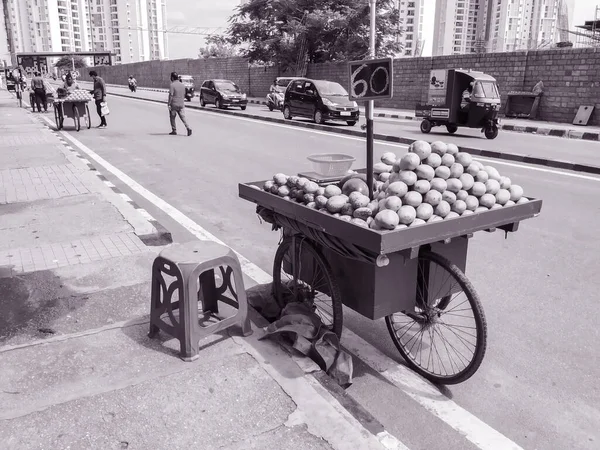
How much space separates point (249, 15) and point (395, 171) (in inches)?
1444

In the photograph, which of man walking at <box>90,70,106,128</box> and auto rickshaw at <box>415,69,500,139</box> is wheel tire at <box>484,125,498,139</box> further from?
man walking at <box>90,70,106,128</box>

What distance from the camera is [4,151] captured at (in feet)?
39.3

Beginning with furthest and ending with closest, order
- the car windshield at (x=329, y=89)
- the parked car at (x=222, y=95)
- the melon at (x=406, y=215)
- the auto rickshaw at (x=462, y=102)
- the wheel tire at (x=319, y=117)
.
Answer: the parked car at (x=222, y=95) → the car windshield at (x=329, y=89) → the wheel tire at (x=319, y=117) → the auto rickshaw at (x=462, y=102) → the melon at (x=406, y=215)

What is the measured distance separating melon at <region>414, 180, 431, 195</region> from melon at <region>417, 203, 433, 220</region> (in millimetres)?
137

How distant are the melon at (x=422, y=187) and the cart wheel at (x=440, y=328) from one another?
0.37 m

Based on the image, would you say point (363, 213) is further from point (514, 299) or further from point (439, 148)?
point (514, 299)

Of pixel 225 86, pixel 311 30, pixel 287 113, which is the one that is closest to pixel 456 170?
pixel 287 113

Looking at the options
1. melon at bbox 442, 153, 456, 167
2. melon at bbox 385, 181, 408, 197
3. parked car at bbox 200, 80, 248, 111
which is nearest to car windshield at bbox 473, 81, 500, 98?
melon at bbox 442, 153, 456, 167

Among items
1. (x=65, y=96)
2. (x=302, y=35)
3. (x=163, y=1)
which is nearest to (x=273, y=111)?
(x=302, y=35)

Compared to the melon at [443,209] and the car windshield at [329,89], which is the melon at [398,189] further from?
the car windshield at [329,89]

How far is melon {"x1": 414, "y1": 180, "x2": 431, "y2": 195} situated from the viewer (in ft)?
10.2

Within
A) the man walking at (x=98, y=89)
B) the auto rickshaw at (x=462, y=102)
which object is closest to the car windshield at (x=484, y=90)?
the auto rickshaw at (x=462, y=102)

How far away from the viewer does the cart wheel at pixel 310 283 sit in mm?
3408

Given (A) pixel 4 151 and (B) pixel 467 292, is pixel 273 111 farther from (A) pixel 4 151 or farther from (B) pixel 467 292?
(B) pixel 467 292
